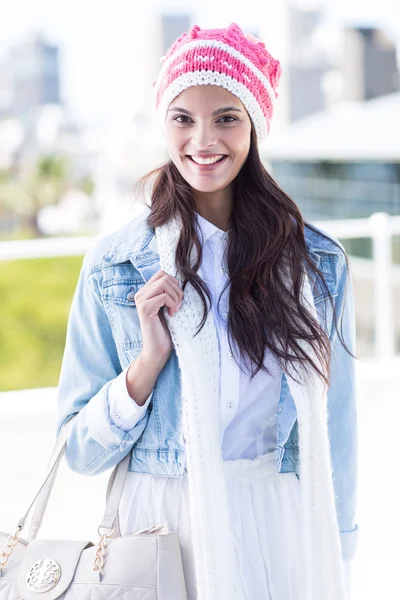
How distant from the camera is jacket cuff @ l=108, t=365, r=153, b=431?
122cm

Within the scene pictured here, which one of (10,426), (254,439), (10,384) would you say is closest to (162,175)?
(254,439)

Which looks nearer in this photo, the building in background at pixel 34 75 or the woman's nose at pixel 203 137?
the woman's nose at pixel 203 137

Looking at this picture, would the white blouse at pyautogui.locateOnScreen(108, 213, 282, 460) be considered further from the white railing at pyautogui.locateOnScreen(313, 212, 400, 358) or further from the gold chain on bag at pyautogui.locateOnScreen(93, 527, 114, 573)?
the white railing at pyautogui.locateOnScreen(313, 212, 400, 358)

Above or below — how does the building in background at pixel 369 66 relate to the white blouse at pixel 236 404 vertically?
above

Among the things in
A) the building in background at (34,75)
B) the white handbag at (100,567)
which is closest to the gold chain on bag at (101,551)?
the white handbag at (100,567)

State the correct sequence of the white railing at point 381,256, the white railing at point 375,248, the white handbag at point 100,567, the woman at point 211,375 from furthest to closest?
the white railing at point 381,256 → the white railing at point 375,248 → the woman at point 211,375 → the white handbag at point 100,567

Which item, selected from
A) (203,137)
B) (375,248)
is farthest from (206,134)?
(375,248)

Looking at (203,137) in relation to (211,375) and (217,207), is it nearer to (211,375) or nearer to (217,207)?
(217,207)

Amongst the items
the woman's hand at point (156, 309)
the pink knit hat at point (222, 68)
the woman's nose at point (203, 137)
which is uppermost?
the pink knit hat at point (222, 68)

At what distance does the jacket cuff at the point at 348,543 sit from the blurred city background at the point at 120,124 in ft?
74.5

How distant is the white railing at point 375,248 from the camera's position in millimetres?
2639

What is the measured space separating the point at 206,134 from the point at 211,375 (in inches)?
14.3

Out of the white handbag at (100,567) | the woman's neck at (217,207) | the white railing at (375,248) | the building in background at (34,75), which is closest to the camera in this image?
the white handbag at (100,567)

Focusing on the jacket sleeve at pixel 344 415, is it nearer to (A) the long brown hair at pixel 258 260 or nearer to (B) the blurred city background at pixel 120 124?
(A) the long brown hair at pixel 258 260
